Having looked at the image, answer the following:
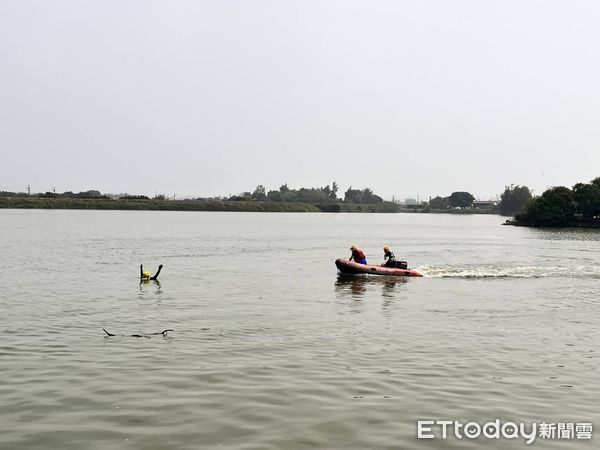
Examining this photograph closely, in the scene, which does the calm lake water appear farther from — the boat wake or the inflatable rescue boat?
the boat wake

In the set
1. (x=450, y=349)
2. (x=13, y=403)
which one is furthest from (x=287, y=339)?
(x=13, y=403)

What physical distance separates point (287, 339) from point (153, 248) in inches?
1883

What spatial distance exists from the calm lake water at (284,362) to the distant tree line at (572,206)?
114 meters

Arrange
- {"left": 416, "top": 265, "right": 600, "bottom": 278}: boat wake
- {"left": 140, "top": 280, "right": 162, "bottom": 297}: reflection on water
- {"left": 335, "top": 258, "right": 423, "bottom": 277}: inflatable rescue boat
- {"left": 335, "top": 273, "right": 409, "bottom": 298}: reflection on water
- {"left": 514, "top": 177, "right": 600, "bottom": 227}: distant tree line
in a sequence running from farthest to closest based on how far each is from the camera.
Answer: {"left": 514, "top": 177, "right": 600, "bottom": 227}: distant tree line → {"left": 416, "top": 265, "right": 600, "bottom": 278}: boat wake → {"left": 335, "top": 258, "right": 423, "bottom": 277}: inflatable rescue boat → {"left": 335, "top": 273, "right": 409, "bottom": 298}: reflection on water → {"left": 140, "top": 280, "right": 162, "bottom": 297}: reflection on water

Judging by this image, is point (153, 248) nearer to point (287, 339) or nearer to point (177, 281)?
point (177, 281)

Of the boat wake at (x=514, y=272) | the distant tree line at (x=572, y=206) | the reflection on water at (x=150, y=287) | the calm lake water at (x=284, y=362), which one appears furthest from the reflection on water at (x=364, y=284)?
the distant tree line at (x=572, y=206)

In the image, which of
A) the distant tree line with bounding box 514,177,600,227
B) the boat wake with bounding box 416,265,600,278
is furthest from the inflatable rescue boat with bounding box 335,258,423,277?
the distant tree line with bounding box 514,177,600,227

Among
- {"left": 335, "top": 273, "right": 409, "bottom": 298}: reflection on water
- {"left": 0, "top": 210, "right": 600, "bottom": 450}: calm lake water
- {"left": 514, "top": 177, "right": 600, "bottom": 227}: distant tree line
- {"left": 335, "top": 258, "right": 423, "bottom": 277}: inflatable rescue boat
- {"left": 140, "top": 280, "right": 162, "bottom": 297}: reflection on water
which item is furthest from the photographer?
{"left": 514, "top": 177, "right": 600, "bottom": 227}: distant tree line

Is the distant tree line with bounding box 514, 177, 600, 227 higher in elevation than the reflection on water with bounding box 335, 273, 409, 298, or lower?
higher

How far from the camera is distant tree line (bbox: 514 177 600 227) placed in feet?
451

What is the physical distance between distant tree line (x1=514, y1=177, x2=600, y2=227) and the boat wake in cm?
9718

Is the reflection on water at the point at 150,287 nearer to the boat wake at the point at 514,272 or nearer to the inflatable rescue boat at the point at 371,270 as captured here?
the inflatable rescue boat at the point at 371,270

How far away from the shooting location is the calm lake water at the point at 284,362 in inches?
455

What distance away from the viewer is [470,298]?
103 ft
